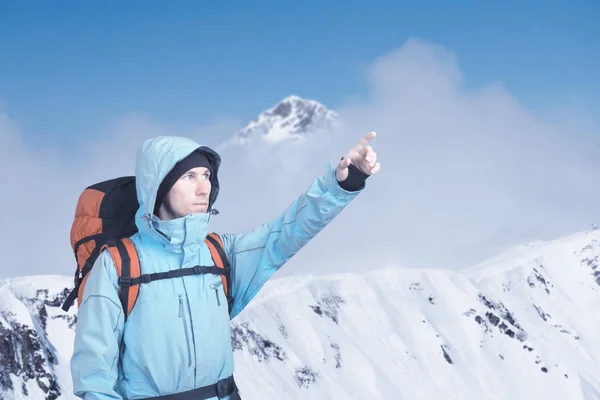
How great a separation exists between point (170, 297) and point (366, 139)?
2.27 m

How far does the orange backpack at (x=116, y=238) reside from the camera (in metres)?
5.71

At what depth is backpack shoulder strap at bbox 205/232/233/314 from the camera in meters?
6.25

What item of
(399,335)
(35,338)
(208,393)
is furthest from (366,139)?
(399,335)

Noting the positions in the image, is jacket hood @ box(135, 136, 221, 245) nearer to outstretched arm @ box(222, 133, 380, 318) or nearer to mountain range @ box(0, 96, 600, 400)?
outstretched arm @ box(222, 133, 380, 318)

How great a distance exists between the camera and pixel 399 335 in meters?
68.0

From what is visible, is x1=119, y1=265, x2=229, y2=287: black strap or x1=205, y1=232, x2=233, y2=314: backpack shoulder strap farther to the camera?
x1=205, y1=232, x2=233, y2=314: backpack shoulder strap

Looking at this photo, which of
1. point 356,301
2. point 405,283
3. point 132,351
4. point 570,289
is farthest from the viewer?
point 570,289

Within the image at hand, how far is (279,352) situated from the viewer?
55.9 metres

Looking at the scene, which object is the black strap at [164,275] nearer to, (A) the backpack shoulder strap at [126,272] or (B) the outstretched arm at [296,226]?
(A) the backpack shoulder strap at [126,272]

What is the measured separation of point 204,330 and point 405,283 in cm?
7053

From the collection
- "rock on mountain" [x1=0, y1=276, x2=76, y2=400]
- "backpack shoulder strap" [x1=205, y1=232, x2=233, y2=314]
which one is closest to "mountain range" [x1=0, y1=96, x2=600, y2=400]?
"rock on mountain" [x1=0, y1=276, x2=76, y2=400]

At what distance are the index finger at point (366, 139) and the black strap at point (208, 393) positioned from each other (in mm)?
2527

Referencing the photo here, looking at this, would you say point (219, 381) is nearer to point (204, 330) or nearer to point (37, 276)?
point (204, 330)

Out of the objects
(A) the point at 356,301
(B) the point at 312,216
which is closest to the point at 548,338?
(A) the point at 356,301
